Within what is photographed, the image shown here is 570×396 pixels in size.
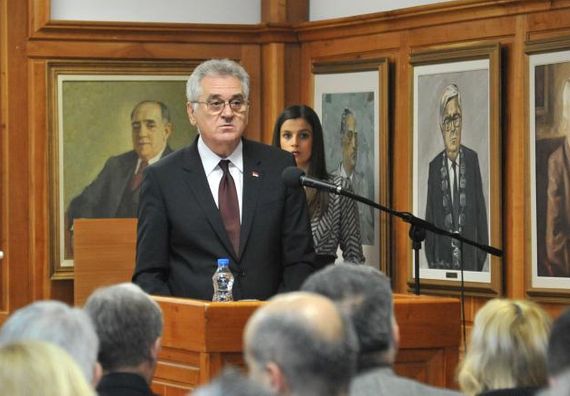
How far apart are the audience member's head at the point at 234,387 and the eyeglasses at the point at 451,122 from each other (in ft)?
22.3

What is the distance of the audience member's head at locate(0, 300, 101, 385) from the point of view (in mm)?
3723

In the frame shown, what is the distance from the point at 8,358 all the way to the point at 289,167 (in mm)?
3446

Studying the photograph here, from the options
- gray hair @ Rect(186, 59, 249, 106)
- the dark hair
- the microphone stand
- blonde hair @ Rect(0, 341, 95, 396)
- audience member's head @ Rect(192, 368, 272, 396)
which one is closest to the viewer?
audience member's head @ Rect(192, 368, 272, 396)

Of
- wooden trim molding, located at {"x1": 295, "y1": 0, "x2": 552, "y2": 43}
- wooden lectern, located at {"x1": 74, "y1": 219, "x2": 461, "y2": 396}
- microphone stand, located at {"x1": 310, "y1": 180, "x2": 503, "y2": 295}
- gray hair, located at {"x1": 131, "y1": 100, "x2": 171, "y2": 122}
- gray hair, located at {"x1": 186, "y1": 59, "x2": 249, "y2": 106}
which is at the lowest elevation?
wooden lectern, located at {"x1": 74, "y1": 219, "x2": 461, "y2": 396}

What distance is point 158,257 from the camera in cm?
634

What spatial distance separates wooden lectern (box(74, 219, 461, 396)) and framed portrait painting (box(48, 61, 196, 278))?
4.63 metres

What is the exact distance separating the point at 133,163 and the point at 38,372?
303 inches

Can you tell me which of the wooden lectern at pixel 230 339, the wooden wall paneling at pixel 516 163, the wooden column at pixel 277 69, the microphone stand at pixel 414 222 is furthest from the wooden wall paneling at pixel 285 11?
the wooden lectern at pixel 230 339

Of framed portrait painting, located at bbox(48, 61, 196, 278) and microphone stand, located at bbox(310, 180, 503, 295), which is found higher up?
framed portrait painting, located at bbox(48, 61, 196, 278)

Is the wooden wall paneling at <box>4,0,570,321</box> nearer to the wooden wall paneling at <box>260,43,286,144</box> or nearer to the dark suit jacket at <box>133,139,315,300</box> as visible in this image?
the wooden wall paneling at <box>260,43,286,144</box>

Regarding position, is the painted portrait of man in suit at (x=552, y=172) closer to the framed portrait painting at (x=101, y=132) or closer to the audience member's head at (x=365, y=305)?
the framed portrait painting at (x=101, y=132)

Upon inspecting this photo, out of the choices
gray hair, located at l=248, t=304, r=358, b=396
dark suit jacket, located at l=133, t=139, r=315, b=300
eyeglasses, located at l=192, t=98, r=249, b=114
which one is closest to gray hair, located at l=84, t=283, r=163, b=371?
gray hair, located at l=248, t=304, r=358, b=396

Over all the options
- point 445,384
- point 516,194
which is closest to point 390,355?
point 445,384

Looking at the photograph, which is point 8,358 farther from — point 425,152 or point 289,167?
point 425,152
